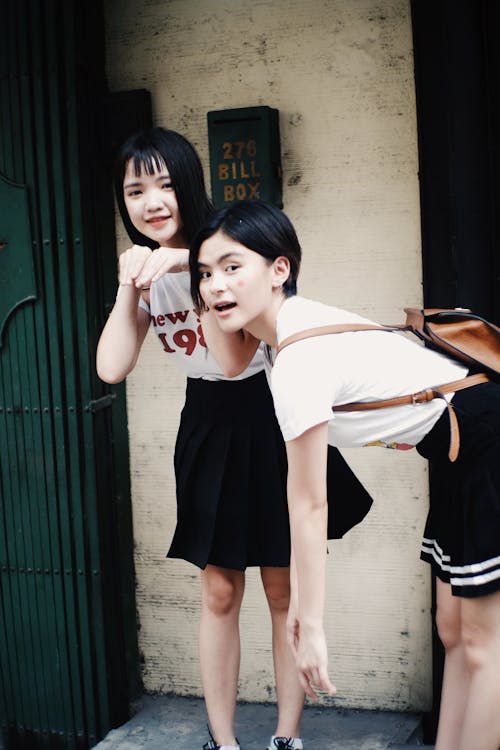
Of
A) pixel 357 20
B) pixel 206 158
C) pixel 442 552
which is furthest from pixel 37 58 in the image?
pixel 442 552

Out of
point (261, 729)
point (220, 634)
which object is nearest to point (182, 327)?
point (220, 634)

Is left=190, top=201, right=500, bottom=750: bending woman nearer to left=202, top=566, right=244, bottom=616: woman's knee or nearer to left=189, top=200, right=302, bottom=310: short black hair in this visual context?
left=189, top=200, right=302, bottom=310: short black hair

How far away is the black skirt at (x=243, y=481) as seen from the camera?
3.04 m

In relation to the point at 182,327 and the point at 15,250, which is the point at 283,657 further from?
the point at 15,250

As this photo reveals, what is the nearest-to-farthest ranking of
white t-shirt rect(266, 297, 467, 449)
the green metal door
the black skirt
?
white t-shirt rect(266, 297, 467, 449) → the black skirt → the green metal door

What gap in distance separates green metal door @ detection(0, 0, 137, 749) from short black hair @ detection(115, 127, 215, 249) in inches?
28.4

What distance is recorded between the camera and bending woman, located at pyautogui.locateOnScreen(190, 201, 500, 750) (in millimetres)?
2330

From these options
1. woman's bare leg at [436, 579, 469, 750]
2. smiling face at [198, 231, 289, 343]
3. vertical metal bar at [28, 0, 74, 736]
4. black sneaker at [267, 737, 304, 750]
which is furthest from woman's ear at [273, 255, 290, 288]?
black sneaker at [267, 737, 304, 750]

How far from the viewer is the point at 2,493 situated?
151 inches

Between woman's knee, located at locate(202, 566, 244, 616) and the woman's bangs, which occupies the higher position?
the woman's bangs

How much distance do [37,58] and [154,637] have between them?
2329 mm

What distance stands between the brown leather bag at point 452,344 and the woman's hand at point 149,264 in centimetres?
57

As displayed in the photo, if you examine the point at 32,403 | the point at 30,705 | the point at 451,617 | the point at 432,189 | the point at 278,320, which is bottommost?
the point at 30,705

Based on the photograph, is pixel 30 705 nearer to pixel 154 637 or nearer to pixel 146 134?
pixel 154 637
